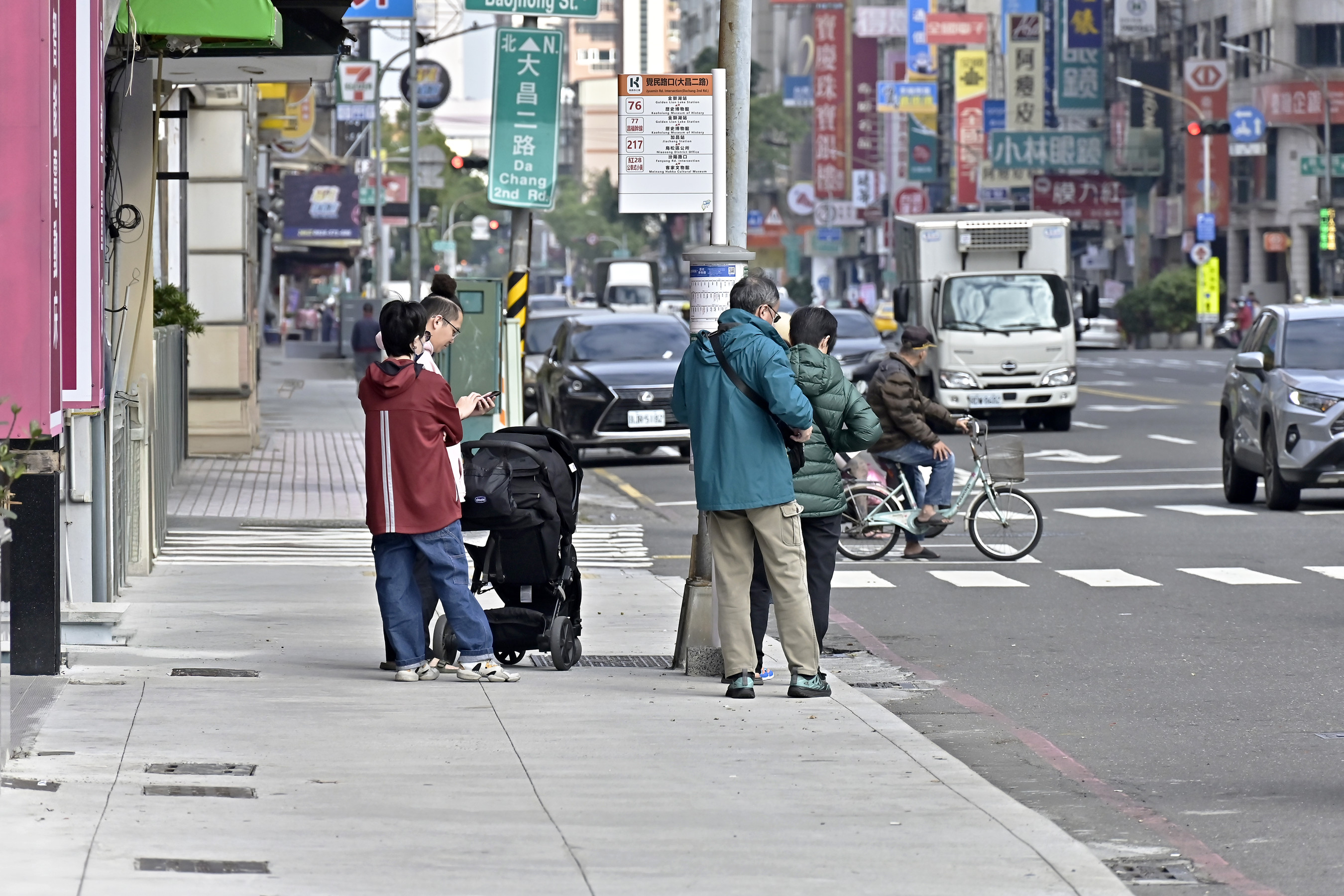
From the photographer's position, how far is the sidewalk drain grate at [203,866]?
607 cm

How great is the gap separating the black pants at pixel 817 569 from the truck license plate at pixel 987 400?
20386 millimetres

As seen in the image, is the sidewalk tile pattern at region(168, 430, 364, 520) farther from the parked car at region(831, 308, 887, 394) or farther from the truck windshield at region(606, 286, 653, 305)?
the truck windshield at region(606, 286, 653, 305)

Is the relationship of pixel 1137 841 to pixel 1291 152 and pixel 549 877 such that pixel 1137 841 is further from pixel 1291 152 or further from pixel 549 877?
pixel 1291 152

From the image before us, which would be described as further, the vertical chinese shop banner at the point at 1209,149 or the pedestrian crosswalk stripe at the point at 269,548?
the vertical chinese shop banner at the point at 1209,149

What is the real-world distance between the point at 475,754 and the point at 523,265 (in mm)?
13213

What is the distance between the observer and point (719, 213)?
11016 mm

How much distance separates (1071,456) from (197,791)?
2018 cm

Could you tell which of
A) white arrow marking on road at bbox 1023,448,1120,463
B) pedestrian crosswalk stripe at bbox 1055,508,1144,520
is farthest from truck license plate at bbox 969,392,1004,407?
pedestrian crosswalk stripe at bbox 1055,508,1144,520

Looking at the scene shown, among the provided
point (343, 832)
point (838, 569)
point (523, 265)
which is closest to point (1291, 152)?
point (523, 265)

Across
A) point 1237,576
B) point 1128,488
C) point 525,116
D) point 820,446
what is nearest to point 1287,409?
point 1128,488

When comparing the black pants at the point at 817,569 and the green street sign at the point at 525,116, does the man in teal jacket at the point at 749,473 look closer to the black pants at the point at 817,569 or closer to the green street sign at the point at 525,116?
the black pants at the point at 817,569

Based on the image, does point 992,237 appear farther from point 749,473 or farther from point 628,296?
point 628,296

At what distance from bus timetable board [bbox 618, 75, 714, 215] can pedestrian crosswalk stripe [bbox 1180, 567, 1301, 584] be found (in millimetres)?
5426

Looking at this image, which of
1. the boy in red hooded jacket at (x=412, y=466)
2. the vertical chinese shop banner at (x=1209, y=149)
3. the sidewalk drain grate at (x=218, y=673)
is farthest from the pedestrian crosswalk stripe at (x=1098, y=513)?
the vertical chinese shop banner at (x=1209, y=149)
